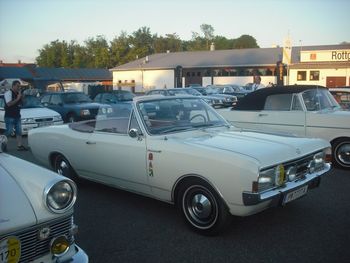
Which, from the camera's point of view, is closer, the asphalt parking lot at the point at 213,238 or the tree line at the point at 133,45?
the asphalt parking lot at the point at 213,238

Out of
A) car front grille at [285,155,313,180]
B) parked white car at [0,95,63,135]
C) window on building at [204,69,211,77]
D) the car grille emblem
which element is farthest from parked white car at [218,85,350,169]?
window on building at [204,69,211,77]

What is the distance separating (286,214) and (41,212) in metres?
3.34

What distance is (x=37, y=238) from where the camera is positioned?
2.80m

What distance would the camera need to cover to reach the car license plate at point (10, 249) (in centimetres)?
257

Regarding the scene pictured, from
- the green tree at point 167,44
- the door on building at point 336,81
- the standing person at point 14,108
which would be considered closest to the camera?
the standing person at point 14,108

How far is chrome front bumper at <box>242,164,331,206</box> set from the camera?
12.7ft

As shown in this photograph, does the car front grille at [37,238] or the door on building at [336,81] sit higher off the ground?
the door on building at [336,81]

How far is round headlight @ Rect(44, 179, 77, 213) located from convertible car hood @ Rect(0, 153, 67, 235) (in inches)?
1.7

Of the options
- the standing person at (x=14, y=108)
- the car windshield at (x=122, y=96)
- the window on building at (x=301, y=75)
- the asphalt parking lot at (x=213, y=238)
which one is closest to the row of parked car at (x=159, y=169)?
the asphalt parking lot at (x=213, y=238)

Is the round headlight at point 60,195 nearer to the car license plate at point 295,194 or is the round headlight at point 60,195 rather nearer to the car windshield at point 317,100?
the car license plate at point 295,194

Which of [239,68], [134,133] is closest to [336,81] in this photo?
[239,68]

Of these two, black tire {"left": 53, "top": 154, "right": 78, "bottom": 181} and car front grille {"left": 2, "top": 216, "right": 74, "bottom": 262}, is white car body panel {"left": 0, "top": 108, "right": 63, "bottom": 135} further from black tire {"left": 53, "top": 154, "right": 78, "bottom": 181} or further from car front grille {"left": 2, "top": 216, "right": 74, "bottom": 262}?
car front grille {"left": 2, "top": 216, "right": 74, "bottom": 262}

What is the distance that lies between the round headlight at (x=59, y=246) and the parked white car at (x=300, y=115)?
5581 millimetres

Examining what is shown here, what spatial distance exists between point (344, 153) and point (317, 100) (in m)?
1.22
